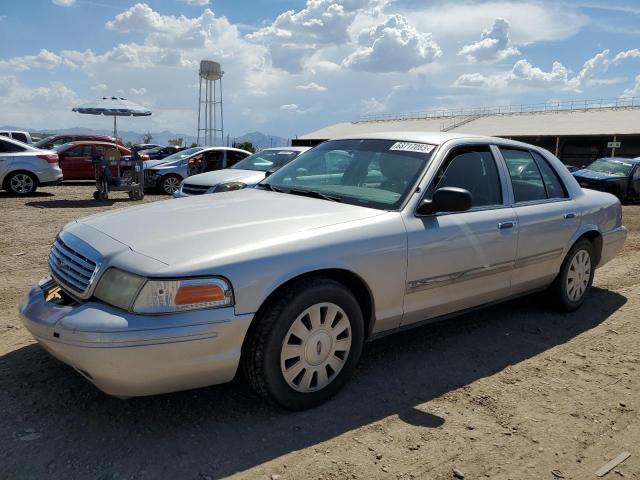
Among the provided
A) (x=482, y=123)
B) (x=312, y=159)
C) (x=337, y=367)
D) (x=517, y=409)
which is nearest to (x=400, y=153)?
(x=312, y=159)

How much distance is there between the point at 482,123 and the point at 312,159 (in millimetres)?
51914

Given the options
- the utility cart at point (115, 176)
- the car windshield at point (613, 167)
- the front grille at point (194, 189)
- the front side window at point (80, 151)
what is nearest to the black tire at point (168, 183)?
the utility cart at point (115, 176)

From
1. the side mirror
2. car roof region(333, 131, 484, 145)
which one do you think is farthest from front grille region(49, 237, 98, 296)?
car roof region(333, 131, 484, 145)

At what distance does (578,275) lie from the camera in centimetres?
513

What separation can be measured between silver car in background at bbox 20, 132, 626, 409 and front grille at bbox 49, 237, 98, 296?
13mm

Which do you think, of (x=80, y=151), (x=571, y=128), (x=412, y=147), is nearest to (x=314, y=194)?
(x=412, y=147)

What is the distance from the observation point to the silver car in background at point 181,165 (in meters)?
14.9

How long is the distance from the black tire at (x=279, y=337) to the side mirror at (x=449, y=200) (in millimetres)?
875

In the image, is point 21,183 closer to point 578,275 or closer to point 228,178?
point 228,178

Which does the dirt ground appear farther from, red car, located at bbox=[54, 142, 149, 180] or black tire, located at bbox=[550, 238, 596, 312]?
red car, located at bbox=[54, 142, 149, 180]

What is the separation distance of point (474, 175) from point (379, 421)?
2045 millimetres

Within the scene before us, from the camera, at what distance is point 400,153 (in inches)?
159

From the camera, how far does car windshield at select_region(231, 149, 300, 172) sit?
11055 mm

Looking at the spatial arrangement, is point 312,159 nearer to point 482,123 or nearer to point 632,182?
point 632,182
